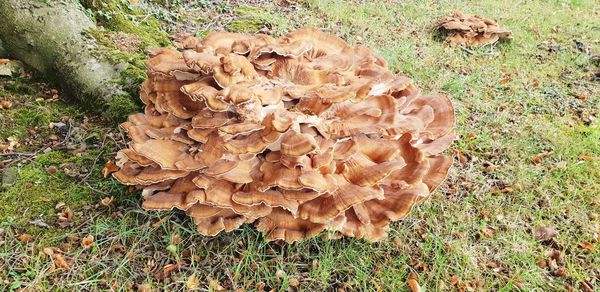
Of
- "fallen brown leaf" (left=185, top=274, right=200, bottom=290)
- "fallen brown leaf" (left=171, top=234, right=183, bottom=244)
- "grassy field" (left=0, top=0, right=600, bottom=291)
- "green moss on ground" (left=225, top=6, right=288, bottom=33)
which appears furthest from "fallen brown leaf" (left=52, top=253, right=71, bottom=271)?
"green moss on ground" (left=225, top=6, right=288, bottom=33)

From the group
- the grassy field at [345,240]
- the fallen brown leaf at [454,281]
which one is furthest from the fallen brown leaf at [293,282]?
the fallen brown leaf at [454,281]

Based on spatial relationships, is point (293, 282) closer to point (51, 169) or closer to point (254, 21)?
point (51, 169)

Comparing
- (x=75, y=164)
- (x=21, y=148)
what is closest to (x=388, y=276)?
(x=75, y=164)

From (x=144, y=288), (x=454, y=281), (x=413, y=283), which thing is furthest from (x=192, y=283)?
(x=454, y=281)

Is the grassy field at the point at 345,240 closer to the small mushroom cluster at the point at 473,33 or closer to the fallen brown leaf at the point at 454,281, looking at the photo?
the fallen brown leaf at the point at 454,281

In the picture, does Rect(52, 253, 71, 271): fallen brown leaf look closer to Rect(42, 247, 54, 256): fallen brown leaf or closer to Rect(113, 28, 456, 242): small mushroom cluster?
Rect(42, 247, 54, 256): fallen brown leaf

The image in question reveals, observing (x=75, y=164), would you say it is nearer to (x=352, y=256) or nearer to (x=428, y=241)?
(x=352, y=256)
